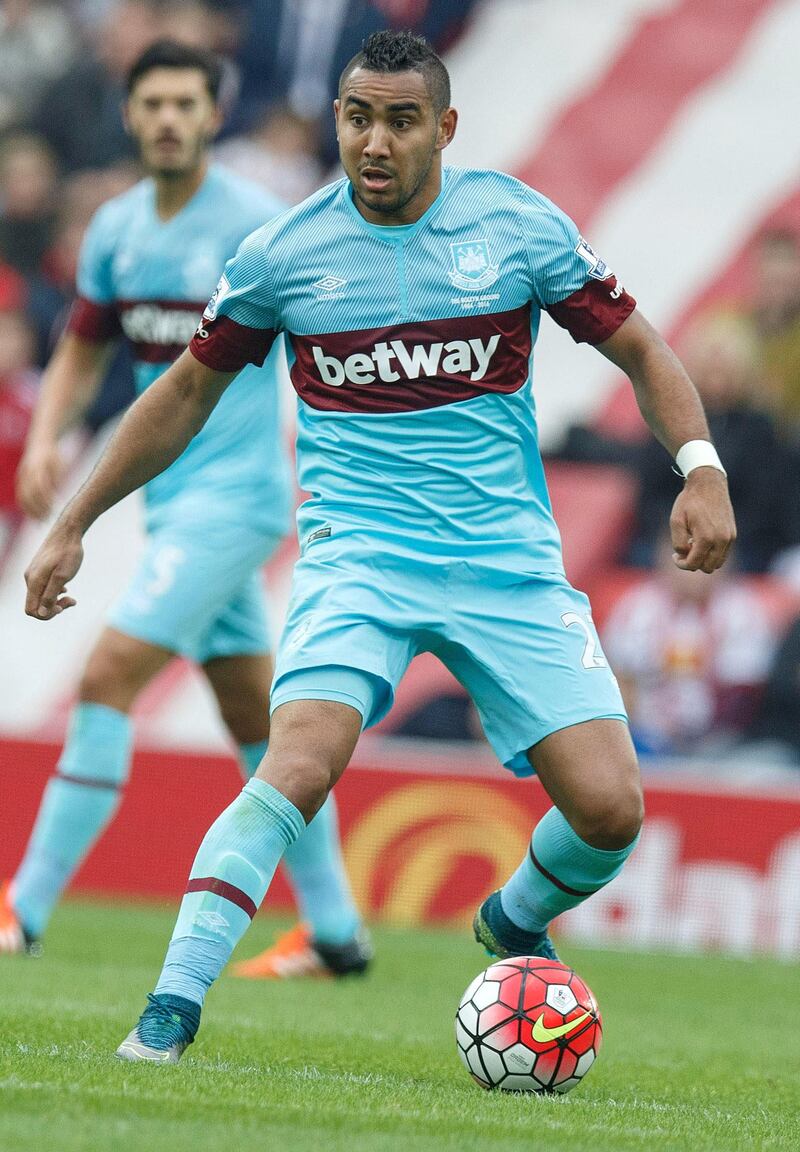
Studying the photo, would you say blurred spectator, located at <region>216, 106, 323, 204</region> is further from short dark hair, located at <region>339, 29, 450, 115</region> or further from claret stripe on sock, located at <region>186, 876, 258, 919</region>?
claret stripe on sock, located at <region>186, 876, 258, 919</region>

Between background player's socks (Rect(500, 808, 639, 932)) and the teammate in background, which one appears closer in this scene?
background player's socks (Rect(500, 808, 639, 932))

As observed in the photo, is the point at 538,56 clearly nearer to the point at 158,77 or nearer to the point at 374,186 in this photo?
the point at 158,77

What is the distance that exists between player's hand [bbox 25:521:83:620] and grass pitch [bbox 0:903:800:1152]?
1.10m

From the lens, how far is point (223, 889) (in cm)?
459

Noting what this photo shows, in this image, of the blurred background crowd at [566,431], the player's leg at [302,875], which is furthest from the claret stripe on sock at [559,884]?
the blurred background crowd at [566,431]

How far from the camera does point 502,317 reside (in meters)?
5.07

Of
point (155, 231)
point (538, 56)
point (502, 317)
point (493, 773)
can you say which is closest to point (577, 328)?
point (502, 317)

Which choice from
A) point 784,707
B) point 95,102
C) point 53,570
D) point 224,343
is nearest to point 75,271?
point 95,102

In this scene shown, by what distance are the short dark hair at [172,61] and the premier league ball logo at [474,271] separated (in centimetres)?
290

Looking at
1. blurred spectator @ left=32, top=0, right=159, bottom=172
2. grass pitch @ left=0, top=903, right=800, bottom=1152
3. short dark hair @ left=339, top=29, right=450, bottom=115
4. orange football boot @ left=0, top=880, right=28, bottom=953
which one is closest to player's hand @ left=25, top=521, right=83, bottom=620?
grass pitch @ left=0, top=903, right=800, bottom=1152

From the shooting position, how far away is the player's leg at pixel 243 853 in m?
4.46

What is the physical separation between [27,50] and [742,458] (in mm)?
8149

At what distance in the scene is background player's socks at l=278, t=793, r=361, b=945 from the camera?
7.24 meters

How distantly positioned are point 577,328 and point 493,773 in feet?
17.2
